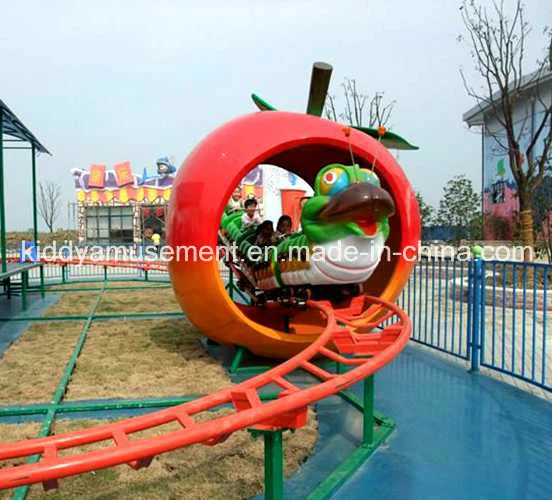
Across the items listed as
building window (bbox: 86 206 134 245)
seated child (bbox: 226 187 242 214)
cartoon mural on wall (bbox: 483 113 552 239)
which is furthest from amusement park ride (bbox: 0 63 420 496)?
building window (bbox: 86 206 134 245)

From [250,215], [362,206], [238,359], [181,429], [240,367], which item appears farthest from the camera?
[250,215]

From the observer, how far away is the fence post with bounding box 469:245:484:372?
502 cm

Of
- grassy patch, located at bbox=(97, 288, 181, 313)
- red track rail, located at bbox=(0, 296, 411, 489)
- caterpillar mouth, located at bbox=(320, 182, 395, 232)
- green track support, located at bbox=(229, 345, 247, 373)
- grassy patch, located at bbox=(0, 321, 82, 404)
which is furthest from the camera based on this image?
grassy patch, located at bbox=(97, 288, 181, 313)

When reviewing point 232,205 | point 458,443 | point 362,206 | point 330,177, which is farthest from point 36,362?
point 458,443

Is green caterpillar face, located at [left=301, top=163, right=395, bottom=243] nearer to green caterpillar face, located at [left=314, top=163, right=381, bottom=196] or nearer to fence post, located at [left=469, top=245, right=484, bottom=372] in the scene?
green caterpillar face, located at [left=314, top=163, right=381, bottom=196]

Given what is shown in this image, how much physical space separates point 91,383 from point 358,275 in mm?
2463

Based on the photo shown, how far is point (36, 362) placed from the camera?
207 inches

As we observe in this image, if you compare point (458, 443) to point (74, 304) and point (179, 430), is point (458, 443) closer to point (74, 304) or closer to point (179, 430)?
point (179, 430)

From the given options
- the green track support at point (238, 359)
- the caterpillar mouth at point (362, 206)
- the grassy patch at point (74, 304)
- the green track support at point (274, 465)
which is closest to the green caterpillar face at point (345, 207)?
the caterpillar mouth at point (362, 206)

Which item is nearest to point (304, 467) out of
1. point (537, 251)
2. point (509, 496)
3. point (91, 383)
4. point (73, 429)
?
point (509, 496)

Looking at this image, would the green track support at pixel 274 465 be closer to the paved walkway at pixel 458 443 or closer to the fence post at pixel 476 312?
the paved walkway at pixel 458 443

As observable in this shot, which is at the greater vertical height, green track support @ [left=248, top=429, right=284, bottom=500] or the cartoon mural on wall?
the cartoon mural on wall

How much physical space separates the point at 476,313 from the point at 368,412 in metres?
2.42

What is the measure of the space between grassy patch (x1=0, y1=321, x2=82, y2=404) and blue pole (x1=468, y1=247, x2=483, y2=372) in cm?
378
